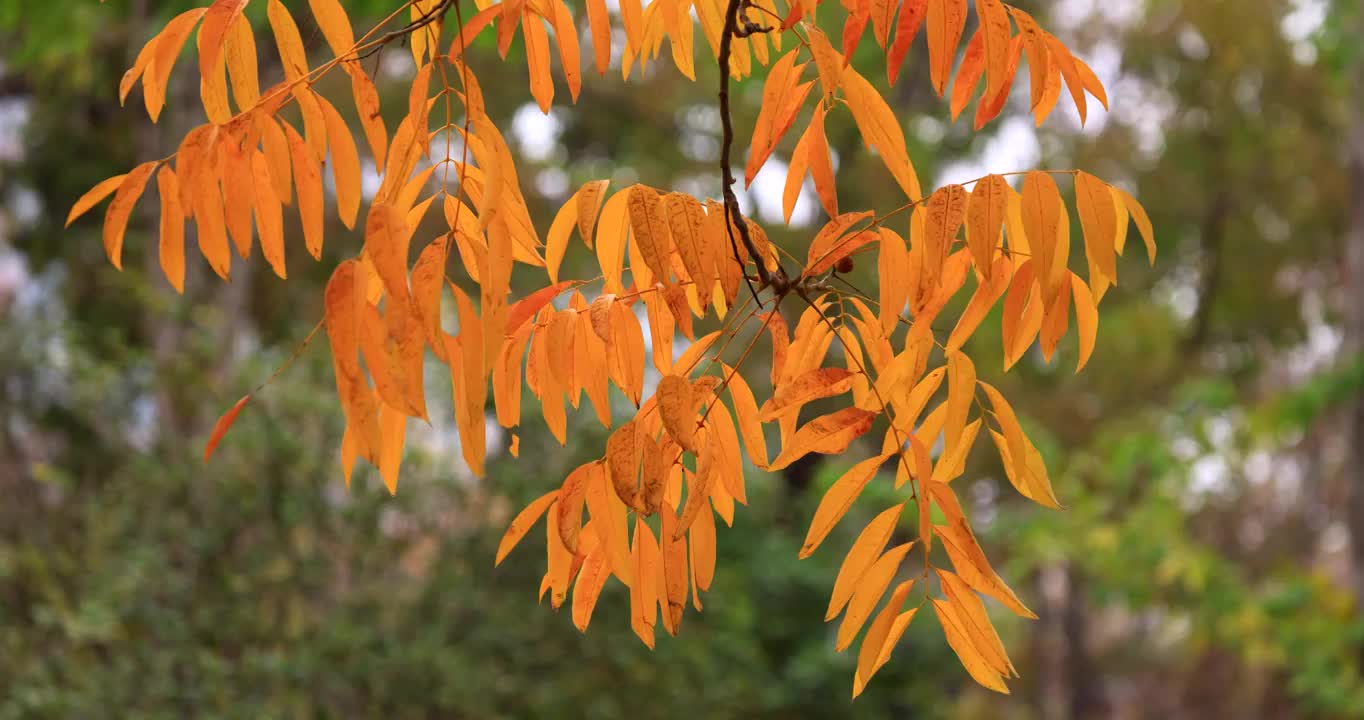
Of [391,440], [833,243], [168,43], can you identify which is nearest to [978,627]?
[833,243]

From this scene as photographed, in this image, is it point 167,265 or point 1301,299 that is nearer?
point 167,265

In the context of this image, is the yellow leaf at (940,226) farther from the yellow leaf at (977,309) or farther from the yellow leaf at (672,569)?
the yellow leaf at (672,569)

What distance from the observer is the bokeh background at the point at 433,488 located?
11.0 feet

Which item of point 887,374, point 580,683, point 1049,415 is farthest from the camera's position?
point 1049,415

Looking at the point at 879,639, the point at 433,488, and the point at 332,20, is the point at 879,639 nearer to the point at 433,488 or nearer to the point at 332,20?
the point at 332,20

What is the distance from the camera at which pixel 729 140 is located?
0.75m

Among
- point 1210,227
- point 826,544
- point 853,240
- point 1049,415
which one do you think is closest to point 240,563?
point 826,544

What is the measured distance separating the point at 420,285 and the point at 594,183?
0.15 m

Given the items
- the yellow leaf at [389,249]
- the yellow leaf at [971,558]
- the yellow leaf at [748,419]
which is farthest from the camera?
the yellow leaf at [748,419]

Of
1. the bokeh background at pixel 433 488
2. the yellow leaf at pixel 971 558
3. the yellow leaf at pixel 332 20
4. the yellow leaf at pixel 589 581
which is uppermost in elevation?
the bokeh background at pixel 433 488

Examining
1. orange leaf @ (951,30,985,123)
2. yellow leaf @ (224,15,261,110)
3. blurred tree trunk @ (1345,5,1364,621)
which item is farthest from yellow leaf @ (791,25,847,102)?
blurred tree trunk @ (1345,5,1364,621)

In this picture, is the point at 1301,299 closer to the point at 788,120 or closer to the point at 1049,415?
the point at 1049,415

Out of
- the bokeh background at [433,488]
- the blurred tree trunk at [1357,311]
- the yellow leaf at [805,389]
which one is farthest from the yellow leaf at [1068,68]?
the blurred tree trunk at [1357,311]

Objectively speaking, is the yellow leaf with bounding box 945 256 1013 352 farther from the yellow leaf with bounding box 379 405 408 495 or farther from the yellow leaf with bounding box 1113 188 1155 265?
the yellow leaf with bounding box 379 405 408 495
